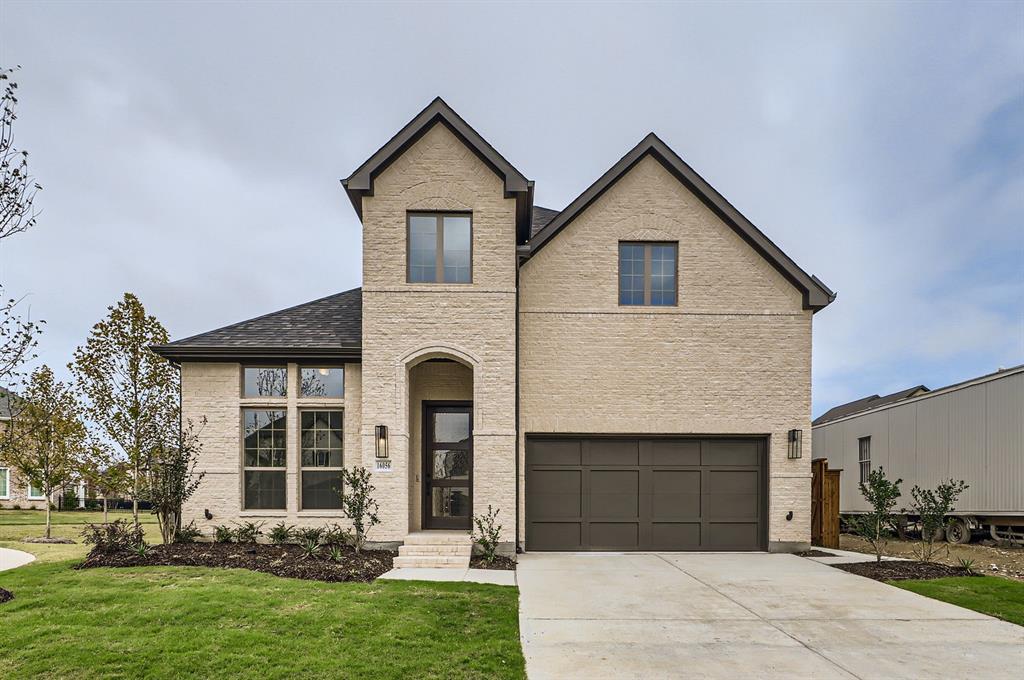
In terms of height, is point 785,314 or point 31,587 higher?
point 785,314

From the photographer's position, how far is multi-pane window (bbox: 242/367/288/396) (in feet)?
43.5

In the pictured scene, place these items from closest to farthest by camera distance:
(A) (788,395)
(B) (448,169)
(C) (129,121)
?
(B) (448,169), (A) (788,395), (C) (129,121)

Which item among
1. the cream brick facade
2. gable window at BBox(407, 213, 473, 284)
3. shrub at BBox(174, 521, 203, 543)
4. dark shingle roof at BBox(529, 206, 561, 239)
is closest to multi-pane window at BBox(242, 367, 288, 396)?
shrub at BBox(174, 521, 203, 543)

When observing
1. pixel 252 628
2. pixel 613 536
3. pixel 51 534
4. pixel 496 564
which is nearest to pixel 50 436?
pixel 51 534

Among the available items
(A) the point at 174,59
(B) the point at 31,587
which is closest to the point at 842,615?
(B) the point at 31,587

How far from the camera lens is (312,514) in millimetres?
12789

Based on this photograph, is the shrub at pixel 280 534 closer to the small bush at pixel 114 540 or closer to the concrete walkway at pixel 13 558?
the small bush at pixel 114 540

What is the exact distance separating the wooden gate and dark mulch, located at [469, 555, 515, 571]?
310 inches

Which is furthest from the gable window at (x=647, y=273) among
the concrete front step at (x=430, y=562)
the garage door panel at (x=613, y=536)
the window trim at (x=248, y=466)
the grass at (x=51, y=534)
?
the grass at (x=51, y=534)

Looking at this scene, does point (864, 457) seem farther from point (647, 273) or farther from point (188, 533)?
point (188, 533)

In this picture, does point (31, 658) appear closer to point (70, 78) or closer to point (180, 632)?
point (180, 632)

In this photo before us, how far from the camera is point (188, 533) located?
12562mm

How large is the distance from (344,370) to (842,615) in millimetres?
9700

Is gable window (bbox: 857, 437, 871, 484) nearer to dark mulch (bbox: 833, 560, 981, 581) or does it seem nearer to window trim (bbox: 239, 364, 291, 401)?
dark mulch (bbox: 833, 560, 981, 581)
